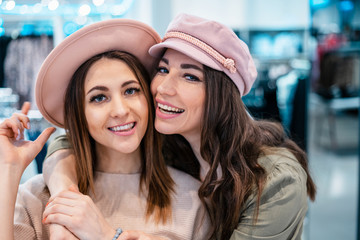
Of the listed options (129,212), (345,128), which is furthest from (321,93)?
(129,212)

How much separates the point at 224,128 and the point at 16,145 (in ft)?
2.73

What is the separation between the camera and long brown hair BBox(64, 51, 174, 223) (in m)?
1.51

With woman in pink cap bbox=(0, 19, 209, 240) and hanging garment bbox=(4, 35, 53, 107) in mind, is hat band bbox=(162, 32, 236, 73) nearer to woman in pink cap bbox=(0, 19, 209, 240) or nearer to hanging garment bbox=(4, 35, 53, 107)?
woman in pink cap bbox=(0, 19, 209, 240)

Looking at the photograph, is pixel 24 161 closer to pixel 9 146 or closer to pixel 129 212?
pixel 9 146

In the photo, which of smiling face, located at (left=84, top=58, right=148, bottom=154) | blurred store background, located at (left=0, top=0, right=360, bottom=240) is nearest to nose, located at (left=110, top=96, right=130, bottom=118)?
smiling face, located at (left=84, top=58, right=148, bottom=154)

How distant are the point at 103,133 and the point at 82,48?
1.09 feet

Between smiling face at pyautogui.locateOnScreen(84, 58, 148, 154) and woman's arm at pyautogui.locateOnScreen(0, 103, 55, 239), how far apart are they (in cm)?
25

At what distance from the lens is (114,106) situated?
1437 mm

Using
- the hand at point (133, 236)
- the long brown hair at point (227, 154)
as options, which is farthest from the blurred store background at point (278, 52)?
the hand at point (133, 236)

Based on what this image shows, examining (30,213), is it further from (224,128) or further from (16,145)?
(224,128)

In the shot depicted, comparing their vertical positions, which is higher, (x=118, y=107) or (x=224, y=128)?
(x=118, y=107)

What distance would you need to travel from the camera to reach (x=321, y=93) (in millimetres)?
4523

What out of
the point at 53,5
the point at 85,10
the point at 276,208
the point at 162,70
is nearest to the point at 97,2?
the point at 85,10

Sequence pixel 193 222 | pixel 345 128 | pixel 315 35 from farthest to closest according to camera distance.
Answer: pixel 345 128 < pixel 315 35 < pixel 193 222
